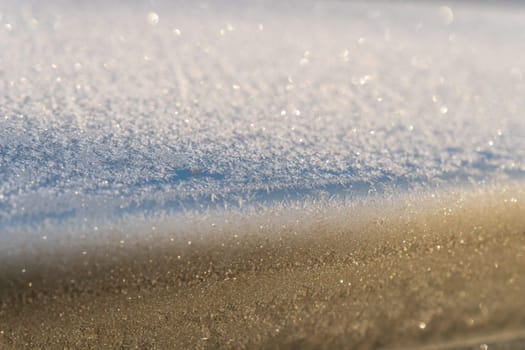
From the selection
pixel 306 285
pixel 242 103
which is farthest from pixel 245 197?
pixel 242 103

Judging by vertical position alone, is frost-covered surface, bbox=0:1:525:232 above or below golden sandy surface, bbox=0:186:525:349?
above

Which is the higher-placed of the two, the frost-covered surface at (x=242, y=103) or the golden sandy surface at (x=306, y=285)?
the frost-covered surface at (x=242, y=103)

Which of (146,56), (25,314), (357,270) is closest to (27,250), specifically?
(25,314)

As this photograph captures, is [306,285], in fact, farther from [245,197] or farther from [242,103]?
[242,103]
